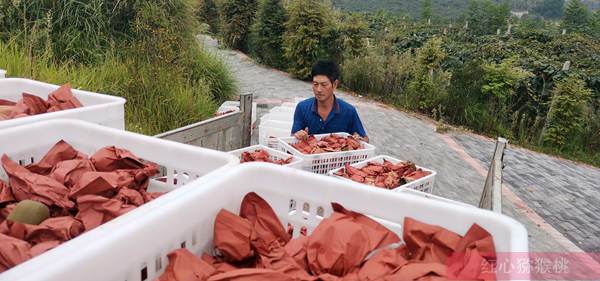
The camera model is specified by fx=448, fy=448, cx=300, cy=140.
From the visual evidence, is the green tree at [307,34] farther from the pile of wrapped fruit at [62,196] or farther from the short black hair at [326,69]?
the pile of wrapped fruit at [62,196]

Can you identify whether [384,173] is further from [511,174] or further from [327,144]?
[511,174]

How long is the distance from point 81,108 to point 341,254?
4.43 ft

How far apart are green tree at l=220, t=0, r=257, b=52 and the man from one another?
1302 centimetres

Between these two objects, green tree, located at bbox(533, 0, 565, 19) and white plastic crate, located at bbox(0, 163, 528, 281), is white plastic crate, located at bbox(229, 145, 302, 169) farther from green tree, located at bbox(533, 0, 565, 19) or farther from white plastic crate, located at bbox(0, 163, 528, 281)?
green tree, located at bbox(533, 0, 565, 19)

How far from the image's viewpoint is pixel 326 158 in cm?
271

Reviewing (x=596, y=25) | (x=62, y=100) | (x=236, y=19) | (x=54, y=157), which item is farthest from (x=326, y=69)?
(x=596, y=25)

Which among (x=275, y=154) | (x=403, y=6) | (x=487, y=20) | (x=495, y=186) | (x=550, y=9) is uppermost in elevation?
(x=550, y=9)

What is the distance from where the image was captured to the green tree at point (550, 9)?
50.2 metres

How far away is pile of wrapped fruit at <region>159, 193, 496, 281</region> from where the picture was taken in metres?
0.91

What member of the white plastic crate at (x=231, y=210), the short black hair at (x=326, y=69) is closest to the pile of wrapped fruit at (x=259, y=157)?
the short black hair at (x=326, y=69)

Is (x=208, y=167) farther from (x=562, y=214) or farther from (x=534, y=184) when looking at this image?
(x=534, y=184)

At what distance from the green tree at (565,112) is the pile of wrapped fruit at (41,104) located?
9.29m

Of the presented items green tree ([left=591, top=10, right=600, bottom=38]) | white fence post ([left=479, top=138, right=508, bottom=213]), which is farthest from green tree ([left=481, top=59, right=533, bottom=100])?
green tree ([left=591, top=10, right=600, bottom=38])

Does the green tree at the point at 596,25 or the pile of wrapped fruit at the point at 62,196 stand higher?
the green tree at the point at 596,25
